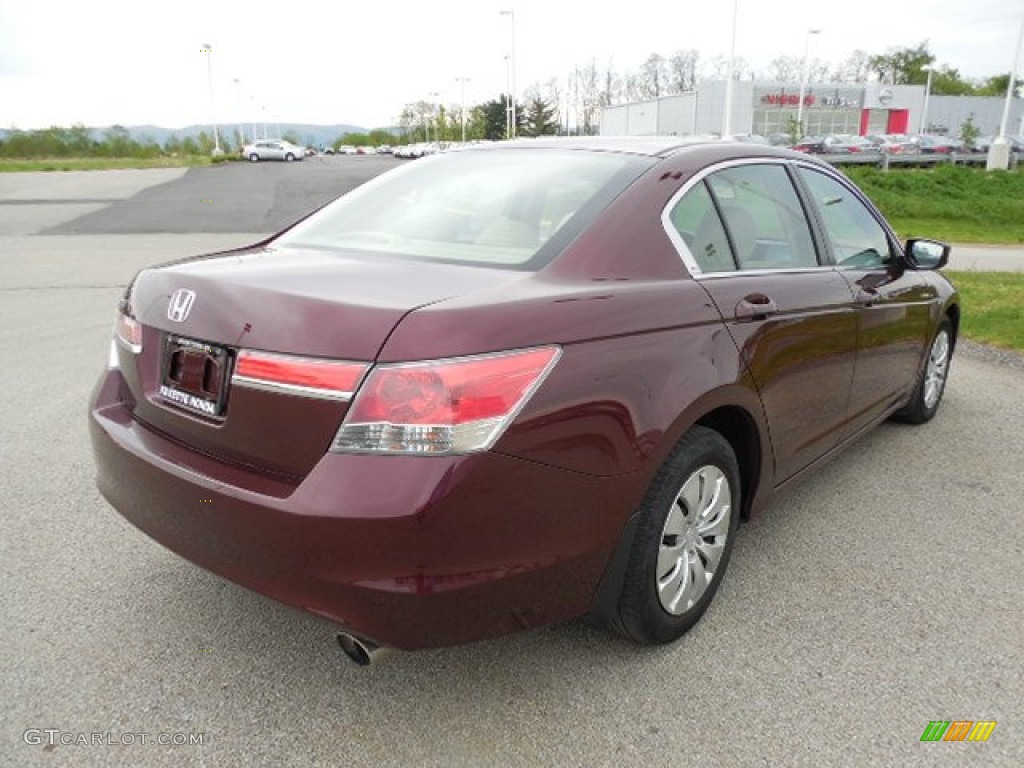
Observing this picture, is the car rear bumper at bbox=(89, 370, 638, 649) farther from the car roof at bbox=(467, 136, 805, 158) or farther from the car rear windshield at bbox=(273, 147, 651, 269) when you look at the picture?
the car roof at bbox=(467, 136, 805, 158)

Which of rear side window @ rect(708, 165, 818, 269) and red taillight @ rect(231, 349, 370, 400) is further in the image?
rear side window @ rect(708, 165, 818, 269)

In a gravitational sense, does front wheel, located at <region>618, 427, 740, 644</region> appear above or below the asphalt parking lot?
above

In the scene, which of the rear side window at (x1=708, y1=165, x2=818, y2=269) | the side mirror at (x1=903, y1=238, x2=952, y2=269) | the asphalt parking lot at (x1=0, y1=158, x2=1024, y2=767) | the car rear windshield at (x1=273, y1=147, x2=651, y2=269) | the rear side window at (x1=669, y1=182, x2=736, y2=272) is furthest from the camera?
the side mirror at (x1=903, y1=238, x2=952, y2=269)

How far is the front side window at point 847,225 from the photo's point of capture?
3.54m

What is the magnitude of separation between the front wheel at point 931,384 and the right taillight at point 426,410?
11.7 ft

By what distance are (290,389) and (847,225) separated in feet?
9.35

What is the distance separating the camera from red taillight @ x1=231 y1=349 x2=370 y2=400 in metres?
1.90

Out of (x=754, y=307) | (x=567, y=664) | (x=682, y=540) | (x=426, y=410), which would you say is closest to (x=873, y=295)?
(x=754, y=307)

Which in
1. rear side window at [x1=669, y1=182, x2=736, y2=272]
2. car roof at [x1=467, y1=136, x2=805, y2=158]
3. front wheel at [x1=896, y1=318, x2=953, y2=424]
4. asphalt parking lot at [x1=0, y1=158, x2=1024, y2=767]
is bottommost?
asphalt parking lot at [x1=0, y1=158, x2=1024, y2=767]

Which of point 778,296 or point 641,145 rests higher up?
point 641,145

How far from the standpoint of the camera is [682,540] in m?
Answer: 2.55

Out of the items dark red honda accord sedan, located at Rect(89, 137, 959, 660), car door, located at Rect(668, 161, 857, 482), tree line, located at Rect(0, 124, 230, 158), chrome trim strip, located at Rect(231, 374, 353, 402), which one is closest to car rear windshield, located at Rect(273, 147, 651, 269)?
dark red honda accord sedan, located at Rect(89, 137, 959, 660)

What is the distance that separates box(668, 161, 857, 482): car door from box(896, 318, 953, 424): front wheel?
1469 mm

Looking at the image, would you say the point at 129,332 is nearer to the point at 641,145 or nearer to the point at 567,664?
the point at 567,664
